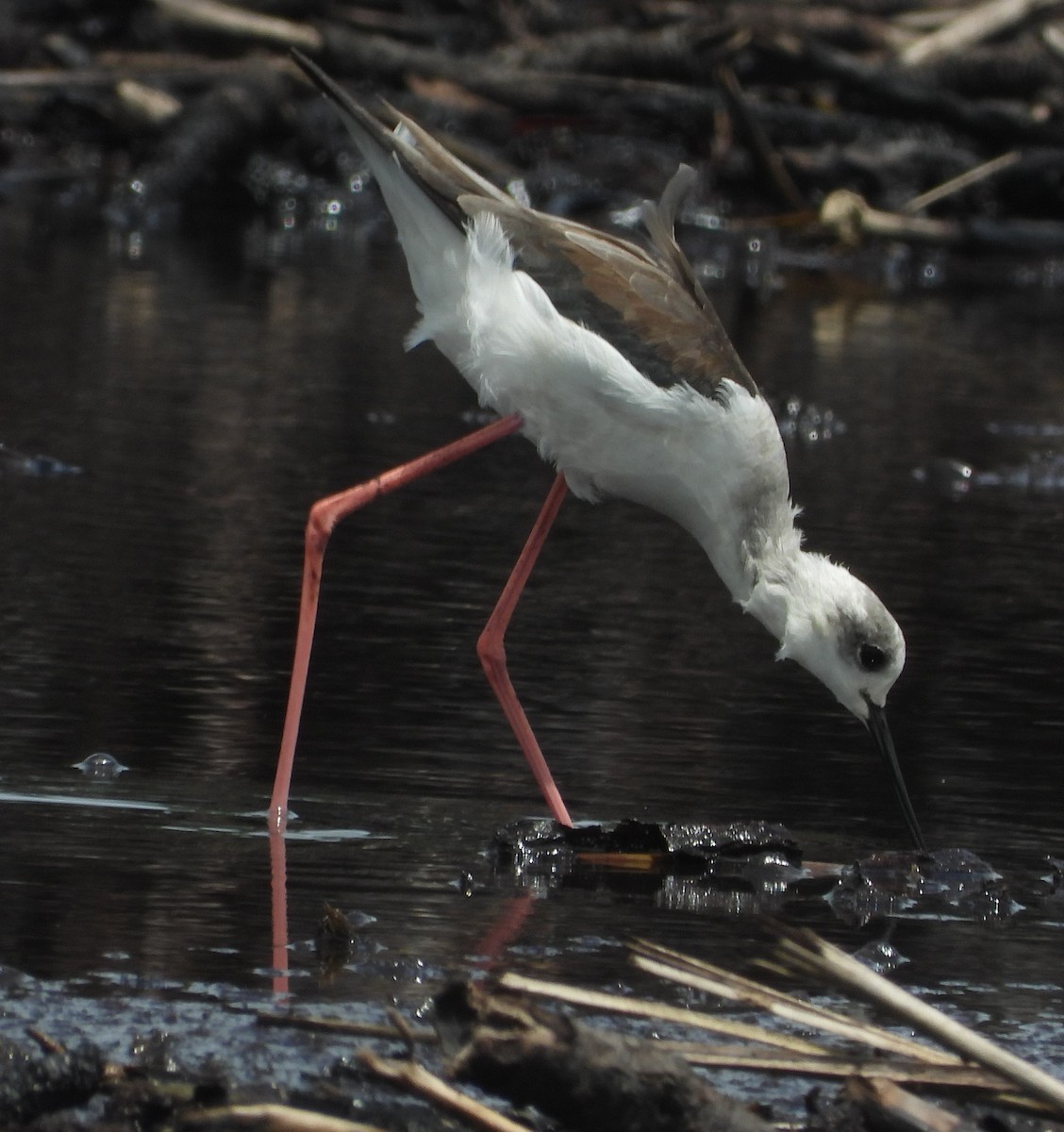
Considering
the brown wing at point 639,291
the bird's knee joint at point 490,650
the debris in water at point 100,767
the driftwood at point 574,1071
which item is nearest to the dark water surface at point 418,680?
the debris in water at point 100,767

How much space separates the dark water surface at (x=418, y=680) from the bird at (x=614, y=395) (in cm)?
23

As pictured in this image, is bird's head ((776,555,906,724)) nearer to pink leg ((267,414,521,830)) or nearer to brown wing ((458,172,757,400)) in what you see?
brown wing ((458,172,757,400))

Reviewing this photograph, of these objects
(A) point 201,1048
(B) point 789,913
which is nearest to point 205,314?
(B) point 789,913

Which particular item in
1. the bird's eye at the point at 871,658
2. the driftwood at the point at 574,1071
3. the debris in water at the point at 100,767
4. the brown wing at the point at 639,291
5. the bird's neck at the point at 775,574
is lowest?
the debris in water at the point at 100,767

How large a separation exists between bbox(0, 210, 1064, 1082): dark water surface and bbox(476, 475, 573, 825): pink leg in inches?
2.7

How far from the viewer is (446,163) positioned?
19.2 feet

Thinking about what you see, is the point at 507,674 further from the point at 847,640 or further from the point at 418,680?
the point at 847,640

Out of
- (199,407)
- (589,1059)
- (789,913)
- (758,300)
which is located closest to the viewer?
(589,1059)

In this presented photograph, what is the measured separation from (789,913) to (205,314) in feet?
26.8

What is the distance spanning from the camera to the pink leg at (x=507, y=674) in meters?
5.28

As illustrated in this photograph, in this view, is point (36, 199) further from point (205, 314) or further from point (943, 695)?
point (943, 695)

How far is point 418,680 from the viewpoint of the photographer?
6.13 metres

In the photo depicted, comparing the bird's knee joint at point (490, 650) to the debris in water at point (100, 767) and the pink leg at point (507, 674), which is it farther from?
the debris in water at point (100, 767)

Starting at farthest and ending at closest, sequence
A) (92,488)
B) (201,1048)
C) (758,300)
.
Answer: (758,300) < (92,488) < (201,1048)
